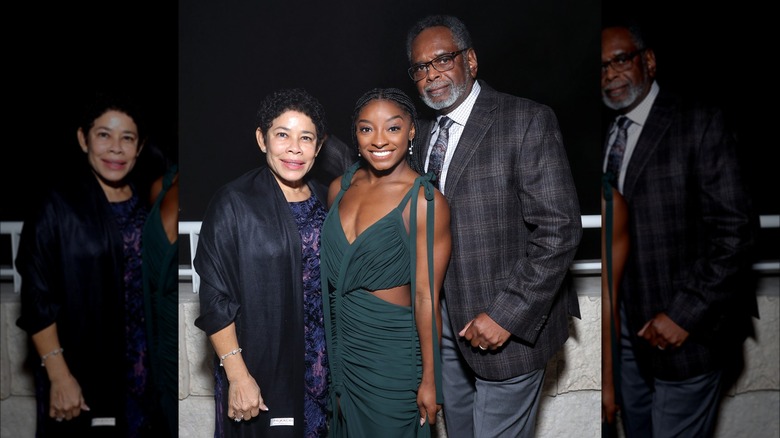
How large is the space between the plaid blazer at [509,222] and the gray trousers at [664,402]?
497 mm

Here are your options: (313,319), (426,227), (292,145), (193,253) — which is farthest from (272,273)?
(426,227)

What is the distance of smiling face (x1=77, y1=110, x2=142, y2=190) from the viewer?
265 cm

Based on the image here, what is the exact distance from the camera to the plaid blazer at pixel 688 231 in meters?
2.52

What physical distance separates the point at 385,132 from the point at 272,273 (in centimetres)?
70

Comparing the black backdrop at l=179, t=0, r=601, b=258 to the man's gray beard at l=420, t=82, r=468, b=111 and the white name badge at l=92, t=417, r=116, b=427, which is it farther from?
the white name badge at l=92, t=417, r=116, b=427

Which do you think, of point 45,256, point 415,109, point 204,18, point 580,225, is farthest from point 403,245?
point 45,256

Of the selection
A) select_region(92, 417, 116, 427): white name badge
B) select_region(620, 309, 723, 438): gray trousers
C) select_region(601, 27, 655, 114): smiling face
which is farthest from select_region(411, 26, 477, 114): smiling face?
select_region(92, 417, 116, 427): white name badge

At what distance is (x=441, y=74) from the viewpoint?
243 centimetres

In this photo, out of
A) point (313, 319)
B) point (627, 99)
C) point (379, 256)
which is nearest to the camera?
point (379, 256)

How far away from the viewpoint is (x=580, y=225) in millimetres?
2457

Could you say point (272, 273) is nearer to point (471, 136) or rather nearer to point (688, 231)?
point (471, 136)

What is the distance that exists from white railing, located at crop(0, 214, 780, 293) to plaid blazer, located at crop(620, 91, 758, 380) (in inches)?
5.9

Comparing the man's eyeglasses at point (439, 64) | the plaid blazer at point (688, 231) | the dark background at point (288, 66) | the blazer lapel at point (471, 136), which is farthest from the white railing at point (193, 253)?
the man's eyeglasses at point (439, 64)

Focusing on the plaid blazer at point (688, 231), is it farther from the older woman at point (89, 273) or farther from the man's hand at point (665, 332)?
the older woman at point (89, 273)
